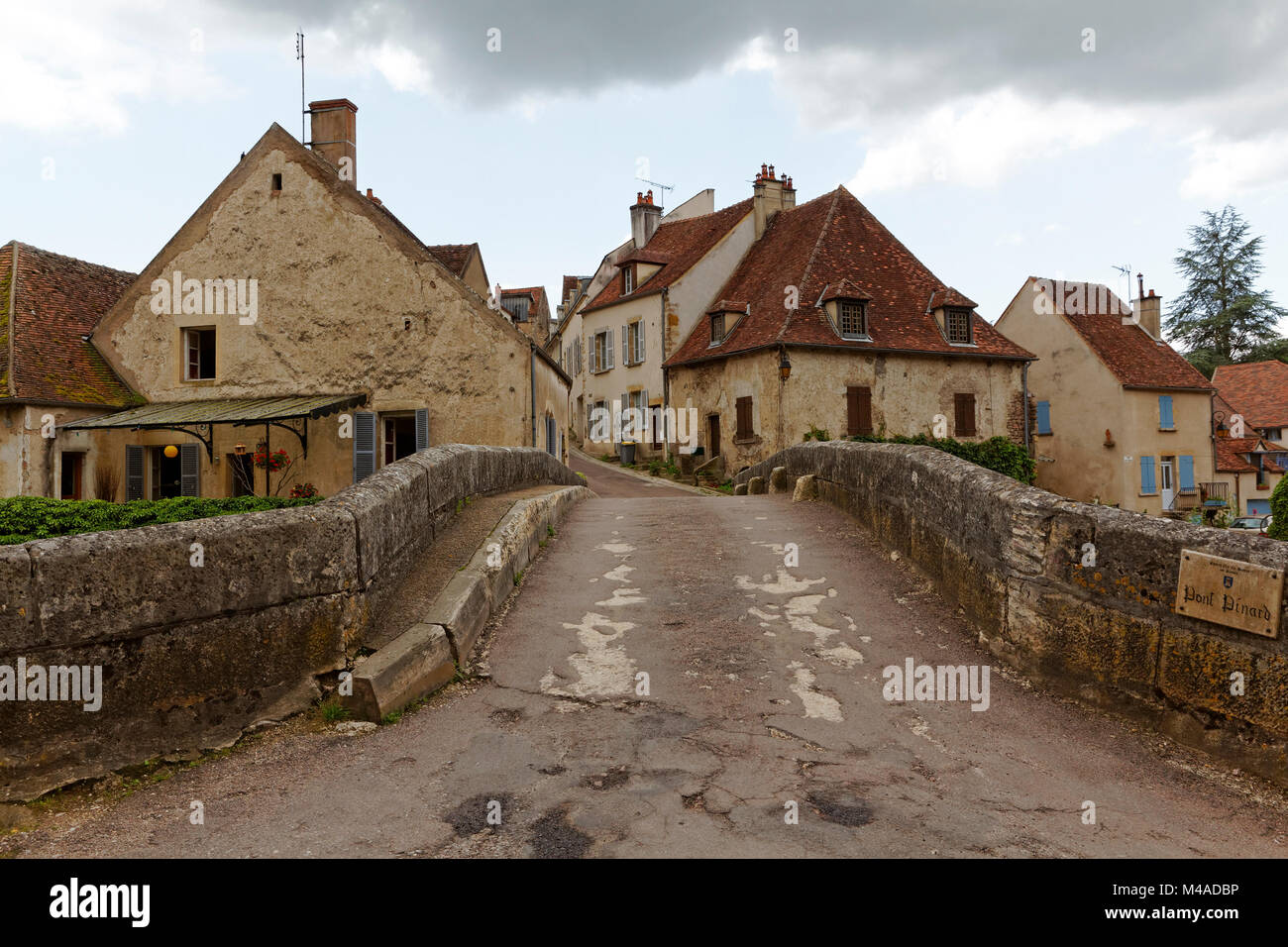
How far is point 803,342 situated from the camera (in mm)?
25344

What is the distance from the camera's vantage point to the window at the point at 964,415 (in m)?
27.9

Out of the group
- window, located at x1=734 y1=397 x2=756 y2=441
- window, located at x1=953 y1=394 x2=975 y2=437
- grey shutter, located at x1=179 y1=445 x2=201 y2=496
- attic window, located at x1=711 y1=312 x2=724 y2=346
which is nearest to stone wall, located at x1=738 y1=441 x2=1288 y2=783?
grey shutter, located at x1=179 y1=445 x2=201 y2=496

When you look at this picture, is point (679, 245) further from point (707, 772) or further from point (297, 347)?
point (707, 772)

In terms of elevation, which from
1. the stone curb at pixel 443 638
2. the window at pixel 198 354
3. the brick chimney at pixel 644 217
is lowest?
the stone curb at pixel 443 638

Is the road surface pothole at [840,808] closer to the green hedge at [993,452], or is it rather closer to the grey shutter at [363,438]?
the grey shutter at [363,438]

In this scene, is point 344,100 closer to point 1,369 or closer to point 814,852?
point 1,369

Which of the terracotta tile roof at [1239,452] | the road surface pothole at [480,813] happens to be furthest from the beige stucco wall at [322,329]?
the terracotta tile roof at [1239,452]

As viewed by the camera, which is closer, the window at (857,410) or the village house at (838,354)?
the village house at (838,354)

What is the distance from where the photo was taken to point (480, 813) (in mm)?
3600

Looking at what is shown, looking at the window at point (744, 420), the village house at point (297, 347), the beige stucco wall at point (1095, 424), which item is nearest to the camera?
the village house at point (297, 347)

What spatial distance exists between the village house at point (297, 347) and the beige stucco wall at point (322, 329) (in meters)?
0.03

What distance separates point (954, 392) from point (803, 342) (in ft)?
19.4

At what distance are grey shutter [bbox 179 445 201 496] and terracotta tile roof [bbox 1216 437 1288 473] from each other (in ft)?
124

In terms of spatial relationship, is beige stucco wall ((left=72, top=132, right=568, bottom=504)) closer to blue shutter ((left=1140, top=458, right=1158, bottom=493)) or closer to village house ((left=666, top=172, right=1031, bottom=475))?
village house ((left=666, top=172, right=1031, bottom=475))
